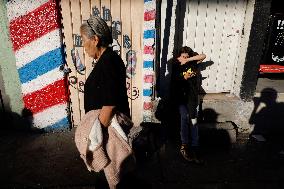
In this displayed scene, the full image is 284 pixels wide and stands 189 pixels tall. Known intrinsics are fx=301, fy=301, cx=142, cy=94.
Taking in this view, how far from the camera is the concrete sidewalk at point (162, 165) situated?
182 inches

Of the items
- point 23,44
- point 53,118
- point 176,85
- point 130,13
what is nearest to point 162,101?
point 176,85

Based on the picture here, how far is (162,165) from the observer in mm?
5039

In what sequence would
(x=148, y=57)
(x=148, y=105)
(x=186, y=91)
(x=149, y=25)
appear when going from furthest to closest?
(x=148, y=105) → (x=148, y=57) → (x=149, y=25) → (x=186, y=91)

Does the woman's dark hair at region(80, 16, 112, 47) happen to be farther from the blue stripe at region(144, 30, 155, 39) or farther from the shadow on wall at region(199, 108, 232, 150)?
the shadow on wall at region(199, 108, 232, 150)

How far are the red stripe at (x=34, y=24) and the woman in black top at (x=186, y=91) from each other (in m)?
2.26

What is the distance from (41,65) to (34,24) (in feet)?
2.43

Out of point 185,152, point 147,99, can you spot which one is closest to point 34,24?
point 147,99

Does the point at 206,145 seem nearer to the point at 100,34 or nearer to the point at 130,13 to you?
Result: the point at 130,13

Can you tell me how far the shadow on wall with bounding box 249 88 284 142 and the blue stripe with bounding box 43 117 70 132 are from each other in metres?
3.71

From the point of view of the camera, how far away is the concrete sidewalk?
182 inches

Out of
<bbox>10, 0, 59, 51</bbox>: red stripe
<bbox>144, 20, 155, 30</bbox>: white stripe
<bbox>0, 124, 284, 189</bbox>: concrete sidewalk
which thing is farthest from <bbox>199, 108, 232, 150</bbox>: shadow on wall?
<bbox>10, 0, 59, 51</bbox>: red stripe

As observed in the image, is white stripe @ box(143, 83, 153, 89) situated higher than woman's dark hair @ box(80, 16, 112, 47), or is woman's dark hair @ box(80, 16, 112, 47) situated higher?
woman's dark hair @ box(80, 16, 112, 47)

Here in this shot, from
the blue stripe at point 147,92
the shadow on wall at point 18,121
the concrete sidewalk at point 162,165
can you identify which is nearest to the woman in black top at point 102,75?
the concrete sidewalk at point 162,165

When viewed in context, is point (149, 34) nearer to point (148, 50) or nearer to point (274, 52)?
point (148, 50)
